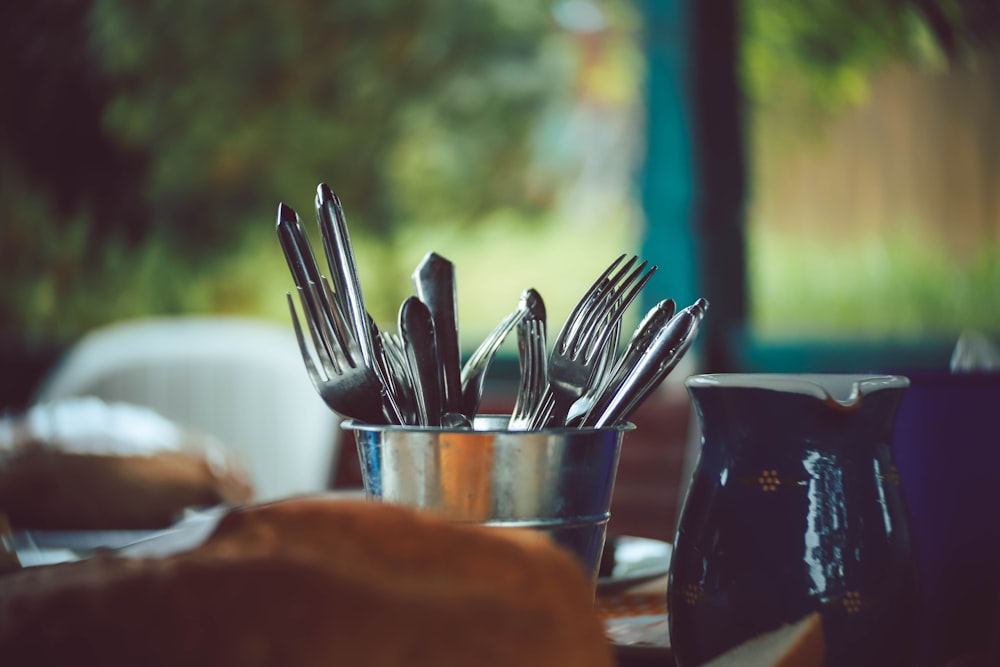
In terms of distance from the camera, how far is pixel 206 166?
2693 mm

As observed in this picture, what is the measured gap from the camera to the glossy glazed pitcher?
359 mm

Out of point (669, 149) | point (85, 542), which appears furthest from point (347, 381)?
point (669, 149)

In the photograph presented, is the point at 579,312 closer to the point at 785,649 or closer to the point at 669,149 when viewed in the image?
the point at 785,649

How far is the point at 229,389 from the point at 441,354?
1296 millimetres

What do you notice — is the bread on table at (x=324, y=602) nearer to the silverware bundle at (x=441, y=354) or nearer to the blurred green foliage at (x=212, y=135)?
the silverware bundle at (x=441, y=354)

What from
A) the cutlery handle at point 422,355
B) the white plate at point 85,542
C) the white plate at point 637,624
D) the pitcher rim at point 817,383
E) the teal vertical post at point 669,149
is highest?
the teal vertical post at point 669,149

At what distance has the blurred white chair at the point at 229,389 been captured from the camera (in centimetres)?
155

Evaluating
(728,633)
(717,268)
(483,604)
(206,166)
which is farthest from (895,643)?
(206,166)

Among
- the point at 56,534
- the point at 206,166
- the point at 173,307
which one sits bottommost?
the point at 56,534

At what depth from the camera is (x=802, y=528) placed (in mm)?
365

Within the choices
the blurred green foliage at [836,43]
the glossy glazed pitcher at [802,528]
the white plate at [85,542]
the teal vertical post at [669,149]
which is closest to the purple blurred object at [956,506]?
the glossy glazed pitcher at [802,528]

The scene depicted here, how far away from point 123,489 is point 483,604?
0.78 m

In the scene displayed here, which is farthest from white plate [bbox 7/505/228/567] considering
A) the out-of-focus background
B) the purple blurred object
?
the out-of-focus background

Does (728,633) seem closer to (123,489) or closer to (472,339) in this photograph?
(123,489)
